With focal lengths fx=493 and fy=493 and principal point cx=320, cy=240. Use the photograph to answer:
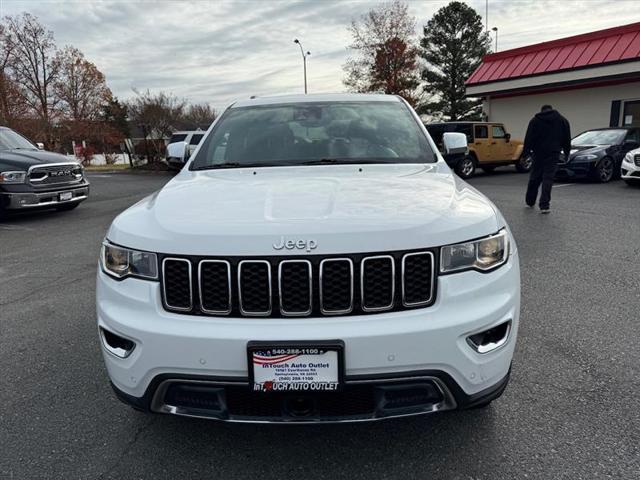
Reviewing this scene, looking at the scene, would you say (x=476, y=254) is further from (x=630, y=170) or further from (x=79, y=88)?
(x=79, y=88)

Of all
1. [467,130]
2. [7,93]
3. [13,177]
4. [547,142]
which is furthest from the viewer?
[7,93]

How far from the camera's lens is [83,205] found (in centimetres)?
1188

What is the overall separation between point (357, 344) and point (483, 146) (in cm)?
1562

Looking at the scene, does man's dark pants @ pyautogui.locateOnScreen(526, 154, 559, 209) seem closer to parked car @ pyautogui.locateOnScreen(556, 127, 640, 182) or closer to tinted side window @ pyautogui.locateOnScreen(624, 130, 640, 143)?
parked car @ pyautogui.locateOnScreen(556, 127, 640, 182)

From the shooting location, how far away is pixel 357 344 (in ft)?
6.10

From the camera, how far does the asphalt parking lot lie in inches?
86.4

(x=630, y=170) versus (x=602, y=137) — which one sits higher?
(x=602, y=137)

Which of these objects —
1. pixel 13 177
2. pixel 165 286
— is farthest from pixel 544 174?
pixel 13 177

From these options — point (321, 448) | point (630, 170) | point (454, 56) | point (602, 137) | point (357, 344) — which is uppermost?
point (454, 56)

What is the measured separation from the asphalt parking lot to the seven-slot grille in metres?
0.77

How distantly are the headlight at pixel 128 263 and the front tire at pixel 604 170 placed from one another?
518 inches

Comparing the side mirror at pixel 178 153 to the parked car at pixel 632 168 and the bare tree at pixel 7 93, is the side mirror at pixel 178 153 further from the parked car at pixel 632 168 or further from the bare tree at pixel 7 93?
the bare tree at pixel 7 93

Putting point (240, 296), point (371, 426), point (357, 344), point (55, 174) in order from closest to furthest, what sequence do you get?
point (357, 344)
point (240, 296)
point (371, 426)
point (55, 174)

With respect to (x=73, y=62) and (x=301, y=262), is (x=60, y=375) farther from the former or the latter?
(x=73, y=62)
